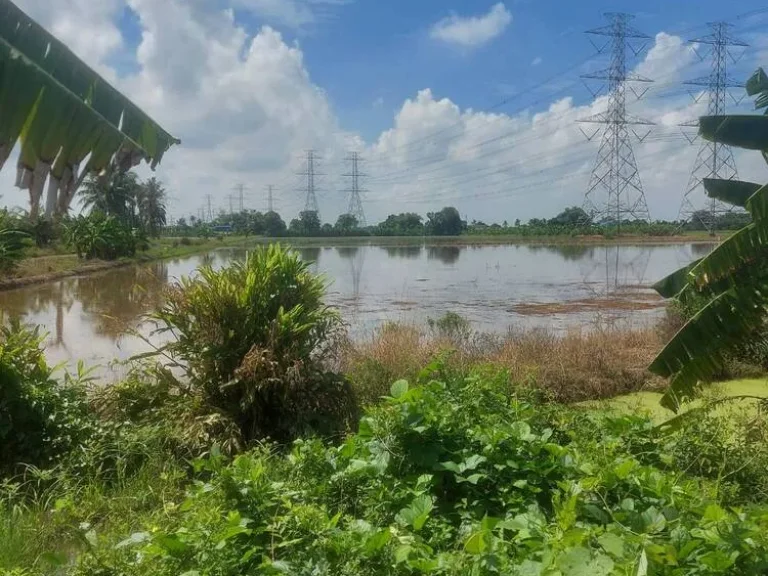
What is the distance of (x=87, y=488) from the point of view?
13.4ft

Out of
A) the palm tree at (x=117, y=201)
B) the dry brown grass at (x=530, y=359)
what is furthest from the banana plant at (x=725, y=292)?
the palm tree at (x=117, y=201)

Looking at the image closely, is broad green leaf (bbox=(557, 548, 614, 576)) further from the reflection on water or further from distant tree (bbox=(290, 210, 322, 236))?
distant tree (bbox=(290, 210, 322, 236))

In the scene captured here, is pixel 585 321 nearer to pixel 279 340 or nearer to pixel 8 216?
pixel 279 340

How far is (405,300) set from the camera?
1966 centimetres

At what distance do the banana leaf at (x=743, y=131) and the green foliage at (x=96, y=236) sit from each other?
111 ft

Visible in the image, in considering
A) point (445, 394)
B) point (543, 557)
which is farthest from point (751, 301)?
point (543, 557)

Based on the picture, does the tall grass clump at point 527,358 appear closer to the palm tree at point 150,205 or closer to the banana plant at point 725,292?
the banana plant at point 725,292

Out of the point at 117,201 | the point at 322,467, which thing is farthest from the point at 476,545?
the point at 117,201

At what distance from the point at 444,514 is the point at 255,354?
2.44 metres

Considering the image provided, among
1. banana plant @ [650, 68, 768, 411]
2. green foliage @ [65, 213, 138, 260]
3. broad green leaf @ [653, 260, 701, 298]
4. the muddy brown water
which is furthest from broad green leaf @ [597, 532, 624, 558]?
green foliage @ [65, 213, 138, 260]

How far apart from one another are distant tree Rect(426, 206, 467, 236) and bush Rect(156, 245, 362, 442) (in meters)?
76.4

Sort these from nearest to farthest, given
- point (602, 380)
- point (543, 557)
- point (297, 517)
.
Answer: point (543, 557), point (297, 517), point (602, 380)

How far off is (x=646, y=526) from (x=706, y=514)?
9.2 inches

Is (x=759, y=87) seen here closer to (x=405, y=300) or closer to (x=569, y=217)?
(x=405, y=300)
